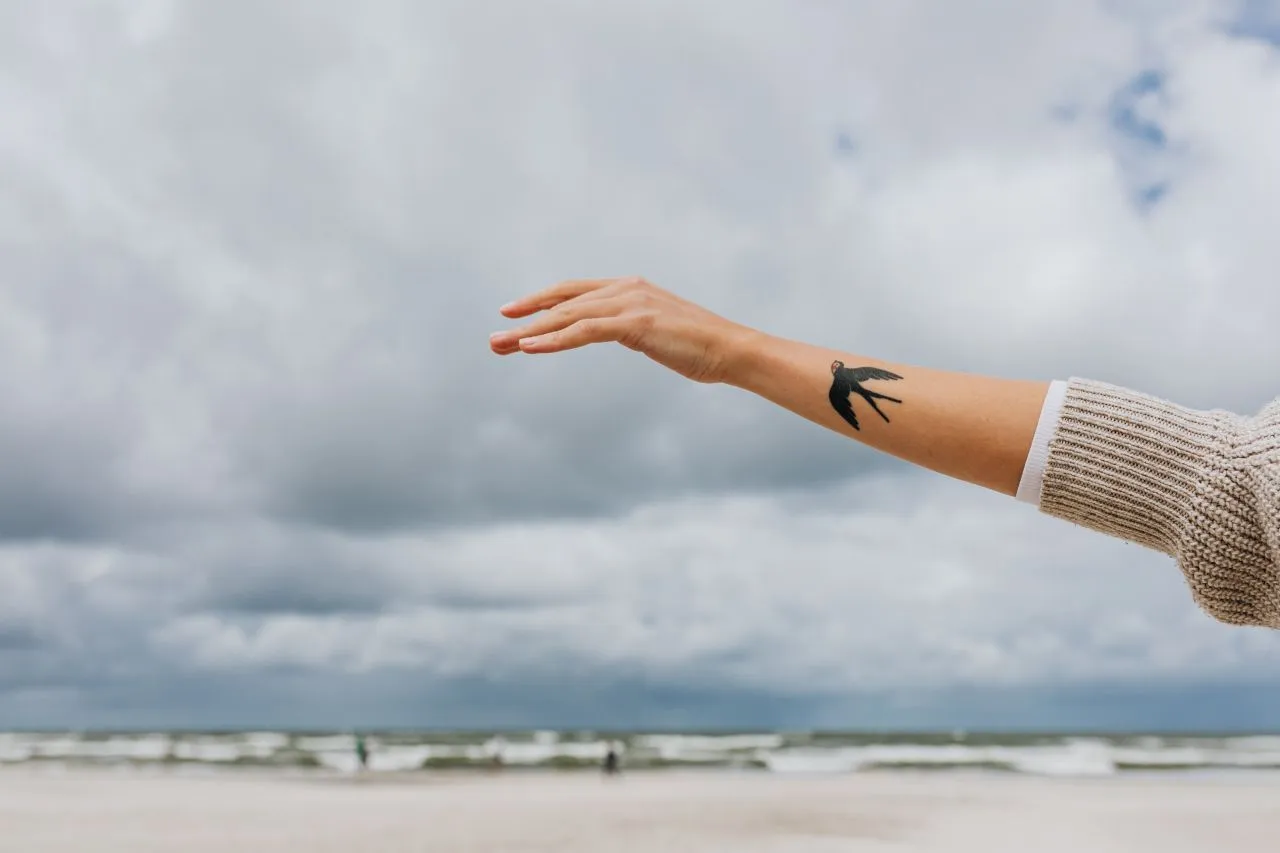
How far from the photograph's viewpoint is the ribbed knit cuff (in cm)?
142

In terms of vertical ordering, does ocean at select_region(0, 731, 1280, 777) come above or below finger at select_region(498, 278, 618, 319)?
below

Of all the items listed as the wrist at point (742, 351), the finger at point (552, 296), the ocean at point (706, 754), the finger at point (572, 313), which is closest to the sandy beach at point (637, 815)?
the ocean at point (706, 754)

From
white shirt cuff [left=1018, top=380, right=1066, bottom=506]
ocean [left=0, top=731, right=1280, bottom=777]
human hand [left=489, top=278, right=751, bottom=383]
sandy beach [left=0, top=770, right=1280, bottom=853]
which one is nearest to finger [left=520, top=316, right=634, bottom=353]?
human hand [left=489, top=278, right=751, bottom=383]

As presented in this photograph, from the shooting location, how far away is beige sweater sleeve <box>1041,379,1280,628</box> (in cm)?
138

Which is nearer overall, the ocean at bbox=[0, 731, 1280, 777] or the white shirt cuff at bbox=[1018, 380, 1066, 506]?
the white shirt cuff at bbox=[1018, 380, 1066, 506]

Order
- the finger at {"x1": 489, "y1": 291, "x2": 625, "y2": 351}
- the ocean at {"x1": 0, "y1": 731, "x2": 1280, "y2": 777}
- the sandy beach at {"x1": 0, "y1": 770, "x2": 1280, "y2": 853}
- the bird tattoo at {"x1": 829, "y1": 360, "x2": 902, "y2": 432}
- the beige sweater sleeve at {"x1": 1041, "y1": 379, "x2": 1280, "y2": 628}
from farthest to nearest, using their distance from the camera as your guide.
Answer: the ocean at {"x1": 0, "y1": 731, "x2": 1280, "y2": 777}
the sandy beach at {"x1": 0, "y1": 770, "x2": 1280, "y2": 853}
the finger at {"x1": 489, "y1": 291, "x2": 625, "y2": 351}
the bird tattoo at {"x1": 829, "y1": 360, "x2": 902, "y2": 432}
the beige sweater sleeve at {"x1": 1041, "y1": 379, "x2": 1280, "y2": 628}

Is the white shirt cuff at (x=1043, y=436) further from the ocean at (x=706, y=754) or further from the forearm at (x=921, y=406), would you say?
the ocean at (x=706, y=754)

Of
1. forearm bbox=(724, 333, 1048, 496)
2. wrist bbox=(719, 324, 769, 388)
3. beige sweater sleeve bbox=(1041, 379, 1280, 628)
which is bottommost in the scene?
beige sweater sleeve bbox=(1041, 379, 1280, 628)

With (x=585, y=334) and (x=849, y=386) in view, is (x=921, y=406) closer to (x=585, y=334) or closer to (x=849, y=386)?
(x=849, y=386)

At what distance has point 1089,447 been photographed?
142 cm

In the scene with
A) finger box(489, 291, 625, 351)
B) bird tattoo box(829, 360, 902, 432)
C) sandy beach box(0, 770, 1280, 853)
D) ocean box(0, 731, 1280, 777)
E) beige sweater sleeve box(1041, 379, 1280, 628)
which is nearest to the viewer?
beige sweater sleeve box(1041, 379, 1280, 628)

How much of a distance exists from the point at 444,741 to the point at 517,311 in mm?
61991

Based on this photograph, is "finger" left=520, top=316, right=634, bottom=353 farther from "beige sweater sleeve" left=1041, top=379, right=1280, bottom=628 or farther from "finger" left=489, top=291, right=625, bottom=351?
"beige sweater sleeve" left=1041, top=379, right=1280, bottom=628

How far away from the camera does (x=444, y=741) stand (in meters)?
60.3
